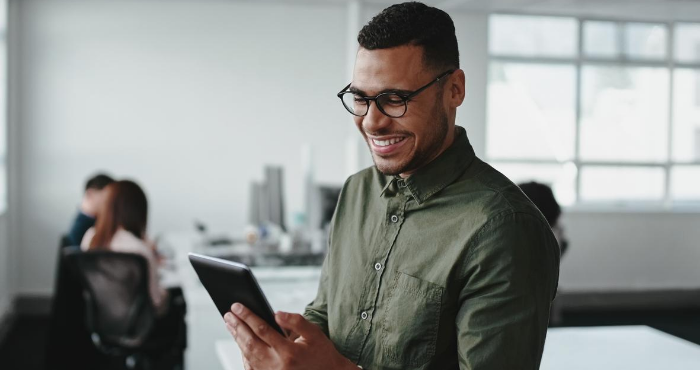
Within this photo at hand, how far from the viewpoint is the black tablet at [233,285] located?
4.63 feet

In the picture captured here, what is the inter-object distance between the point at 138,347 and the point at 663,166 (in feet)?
19.2

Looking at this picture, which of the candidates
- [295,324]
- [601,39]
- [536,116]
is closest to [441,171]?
[295,324]

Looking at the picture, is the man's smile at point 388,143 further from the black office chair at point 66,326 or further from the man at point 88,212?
the man at point 88,212

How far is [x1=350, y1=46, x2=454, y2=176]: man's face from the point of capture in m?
1.39

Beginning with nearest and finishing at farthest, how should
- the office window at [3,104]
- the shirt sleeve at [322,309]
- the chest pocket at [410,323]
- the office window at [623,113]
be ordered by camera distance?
1. the chest pocket at [410,323]
2. the shirt sleeve at [322,309]
3. the office window at [3,104]
4. the office window at [623,113]

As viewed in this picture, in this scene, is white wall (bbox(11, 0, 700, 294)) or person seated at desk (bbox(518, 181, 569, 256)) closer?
person seated at desk (bbox(518, 181, 569, 256))

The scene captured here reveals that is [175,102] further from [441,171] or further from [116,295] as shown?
[441,171]

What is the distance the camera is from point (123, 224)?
13.9ft

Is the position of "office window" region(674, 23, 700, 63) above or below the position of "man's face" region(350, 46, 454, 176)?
above

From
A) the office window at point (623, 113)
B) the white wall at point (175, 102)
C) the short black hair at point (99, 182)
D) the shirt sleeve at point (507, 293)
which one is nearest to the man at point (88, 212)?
the short black hair at point (99, 182)

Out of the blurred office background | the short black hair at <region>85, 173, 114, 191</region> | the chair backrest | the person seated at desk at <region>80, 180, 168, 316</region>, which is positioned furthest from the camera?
the blurred office background

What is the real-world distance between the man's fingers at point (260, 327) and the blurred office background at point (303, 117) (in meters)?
4.44

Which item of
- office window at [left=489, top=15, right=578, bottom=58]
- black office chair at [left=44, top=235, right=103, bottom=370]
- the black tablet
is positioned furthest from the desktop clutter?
office window at [left=489, top=15, right=578, bottom=58]

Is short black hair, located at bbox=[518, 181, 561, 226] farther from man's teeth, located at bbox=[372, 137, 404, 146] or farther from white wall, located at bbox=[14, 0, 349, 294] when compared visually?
white wall, located at bbox=[14, 0, 349, 294]
